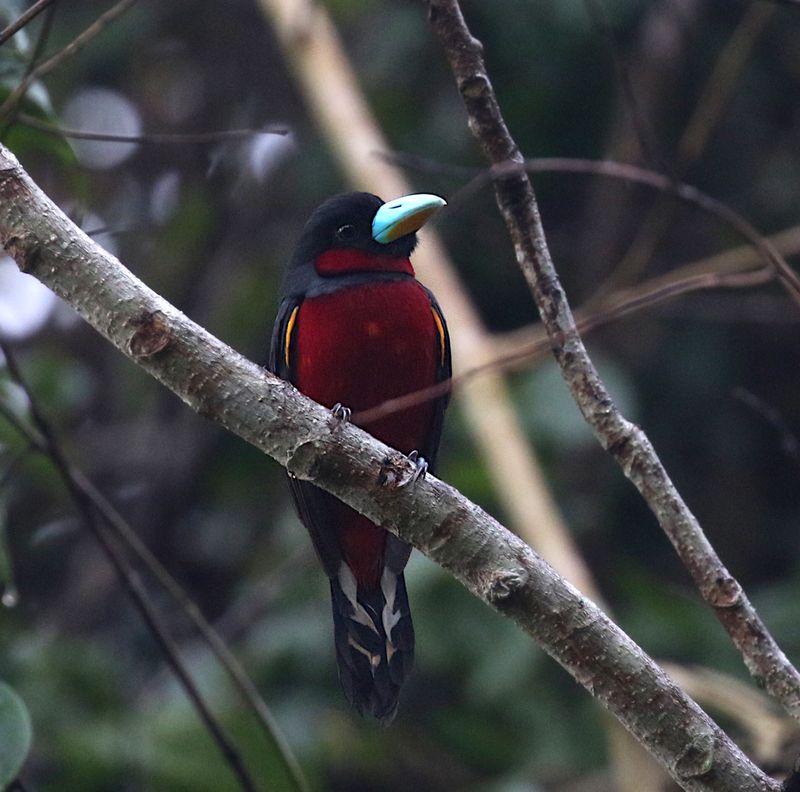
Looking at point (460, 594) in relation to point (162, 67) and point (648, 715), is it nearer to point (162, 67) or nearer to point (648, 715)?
point (648, 715)

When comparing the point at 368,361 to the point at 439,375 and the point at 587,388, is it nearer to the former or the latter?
the point at 439,375

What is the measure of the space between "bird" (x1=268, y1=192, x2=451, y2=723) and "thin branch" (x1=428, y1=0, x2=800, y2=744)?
0.84 metres

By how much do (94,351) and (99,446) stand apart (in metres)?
0.45

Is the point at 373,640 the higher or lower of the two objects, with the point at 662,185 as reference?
lower

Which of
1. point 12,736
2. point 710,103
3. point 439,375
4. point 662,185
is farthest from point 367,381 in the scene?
point 710,103

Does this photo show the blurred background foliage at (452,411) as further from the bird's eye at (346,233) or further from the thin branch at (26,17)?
the thin branch at (26,17)

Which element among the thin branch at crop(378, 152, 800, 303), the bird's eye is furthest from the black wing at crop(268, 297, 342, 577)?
the thin branch at crop(378, 152, 800, 303)

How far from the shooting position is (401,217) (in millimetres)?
3445

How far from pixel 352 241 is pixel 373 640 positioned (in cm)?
106

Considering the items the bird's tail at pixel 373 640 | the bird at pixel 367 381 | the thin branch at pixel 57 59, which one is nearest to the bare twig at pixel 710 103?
the bird at pixel 367 381

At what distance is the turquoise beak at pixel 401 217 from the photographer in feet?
11.2

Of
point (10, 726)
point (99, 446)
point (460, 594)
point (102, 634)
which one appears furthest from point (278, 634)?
point (10, 726)

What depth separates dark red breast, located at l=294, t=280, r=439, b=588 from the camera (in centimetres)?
326

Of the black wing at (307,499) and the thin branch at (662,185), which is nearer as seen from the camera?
the thin branch at (662,185)
